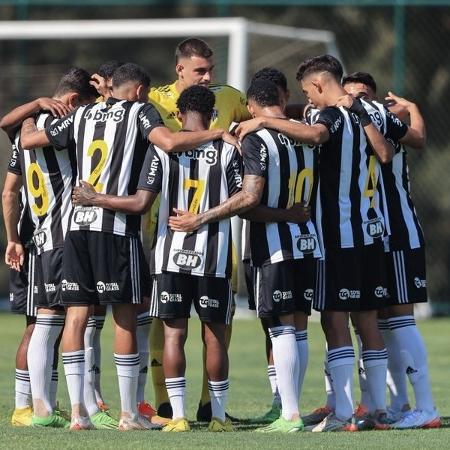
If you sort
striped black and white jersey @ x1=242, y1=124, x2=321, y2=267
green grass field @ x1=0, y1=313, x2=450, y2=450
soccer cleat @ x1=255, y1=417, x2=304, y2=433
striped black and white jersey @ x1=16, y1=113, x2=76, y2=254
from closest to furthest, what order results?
green grass field @ x1=0, y1=313, x2=450, y2=450
soccer cleat @ x1=255, y1=417, x2=304, y2=433
striped black and white jersey @ x1=242, y1=124, x2=321, y2=267
striped black and white jersey @ x1=16, y1=113, x2=76, y2=254

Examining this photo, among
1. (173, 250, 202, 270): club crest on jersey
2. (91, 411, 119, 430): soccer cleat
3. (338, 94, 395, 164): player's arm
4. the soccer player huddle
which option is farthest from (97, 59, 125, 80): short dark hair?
(91, 411, 119, 430): soccer cleat

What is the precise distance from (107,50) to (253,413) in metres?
13.9

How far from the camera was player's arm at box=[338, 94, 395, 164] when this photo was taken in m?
8.70

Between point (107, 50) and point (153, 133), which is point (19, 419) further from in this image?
point (107, 50)

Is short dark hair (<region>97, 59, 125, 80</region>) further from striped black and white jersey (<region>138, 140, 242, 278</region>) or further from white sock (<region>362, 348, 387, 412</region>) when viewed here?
white sock (<region>362, 348, 387, 412</region>)

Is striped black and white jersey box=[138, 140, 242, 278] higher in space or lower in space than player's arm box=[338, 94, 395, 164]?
lower

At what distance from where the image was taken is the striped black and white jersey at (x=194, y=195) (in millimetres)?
8406

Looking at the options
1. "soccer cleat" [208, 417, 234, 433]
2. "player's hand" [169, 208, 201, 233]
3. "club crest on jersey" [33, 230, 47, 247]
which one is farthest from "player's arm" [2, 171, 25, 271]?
"soccer cleat" [208, 417, 234, 433]

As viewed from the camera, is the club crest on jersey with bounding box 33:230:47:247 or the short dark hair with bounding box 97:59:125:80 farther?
the short dark hair with bounding box 97:59:125:80

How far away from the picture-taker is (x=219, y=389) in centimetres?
846

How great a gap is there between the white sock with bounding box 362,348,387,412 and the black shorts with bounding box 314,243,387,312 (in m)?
0.29

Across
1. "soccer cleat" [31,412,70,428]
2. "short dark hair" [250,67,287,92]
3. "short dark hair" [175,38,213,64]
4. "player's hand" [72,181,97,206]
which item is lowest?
"soccer cleat" [31,412,70,428]

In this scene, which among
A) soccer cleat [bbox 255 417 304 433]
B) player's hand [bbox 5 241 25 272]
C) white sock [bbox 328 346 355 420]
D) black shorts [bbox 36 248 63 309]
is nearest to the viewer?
soccer cleat [bbox 255 417 304 433]

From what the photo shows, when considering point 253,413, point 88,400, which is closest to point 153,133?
point 88,400
